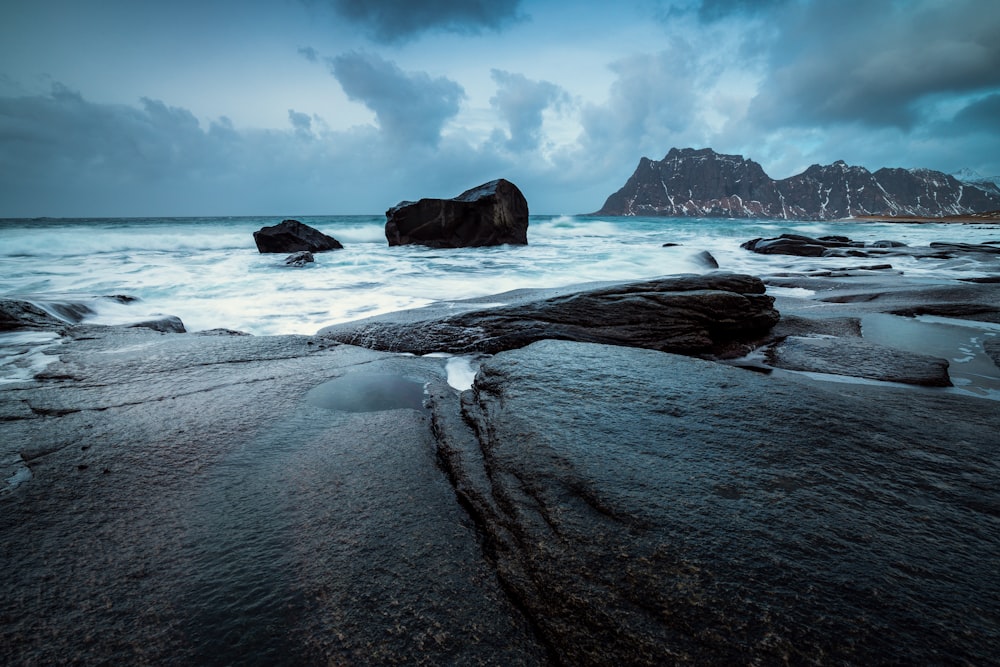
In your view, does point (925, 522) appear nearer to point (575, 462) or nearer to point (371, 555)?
point (575, 462)

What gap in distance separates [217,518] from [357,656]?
2.61 feet

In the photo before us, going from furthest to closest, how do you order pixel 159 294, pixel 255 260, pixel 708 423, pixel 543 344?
pixel 255 260 → pixel 159 294 → pixel 543 344 → pixel 708 423

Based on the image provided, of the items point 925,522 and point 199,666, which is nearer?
point 199,666

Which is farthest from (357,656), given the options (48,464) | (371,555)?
(48,464)

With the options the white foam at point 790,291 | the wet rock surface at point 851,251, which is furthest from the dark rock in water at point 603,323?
the wet rock surface at point 851,251

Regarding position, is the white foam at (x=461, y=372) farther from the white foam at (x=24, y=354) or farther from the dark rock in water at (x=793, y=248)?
the dark rock in water at (x=793, y=248)

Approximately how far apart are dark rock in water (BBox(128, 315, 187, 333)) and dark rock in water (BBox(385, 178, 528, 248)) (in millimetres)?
14773

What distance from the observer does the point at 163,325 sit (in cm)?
488

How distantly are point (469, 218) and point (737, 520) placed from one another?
62.6ft

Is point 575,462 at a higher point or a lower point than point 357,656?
higher

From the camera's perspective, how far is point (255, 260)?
14.7m

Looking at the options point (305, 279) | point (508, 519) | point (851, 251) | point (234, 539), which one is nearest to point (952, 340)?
point (508, 519)

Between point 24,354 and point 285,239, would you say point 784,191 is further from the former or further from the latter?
point 24,354

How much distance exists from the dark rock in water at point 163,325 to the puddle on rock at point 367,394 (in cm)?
326
